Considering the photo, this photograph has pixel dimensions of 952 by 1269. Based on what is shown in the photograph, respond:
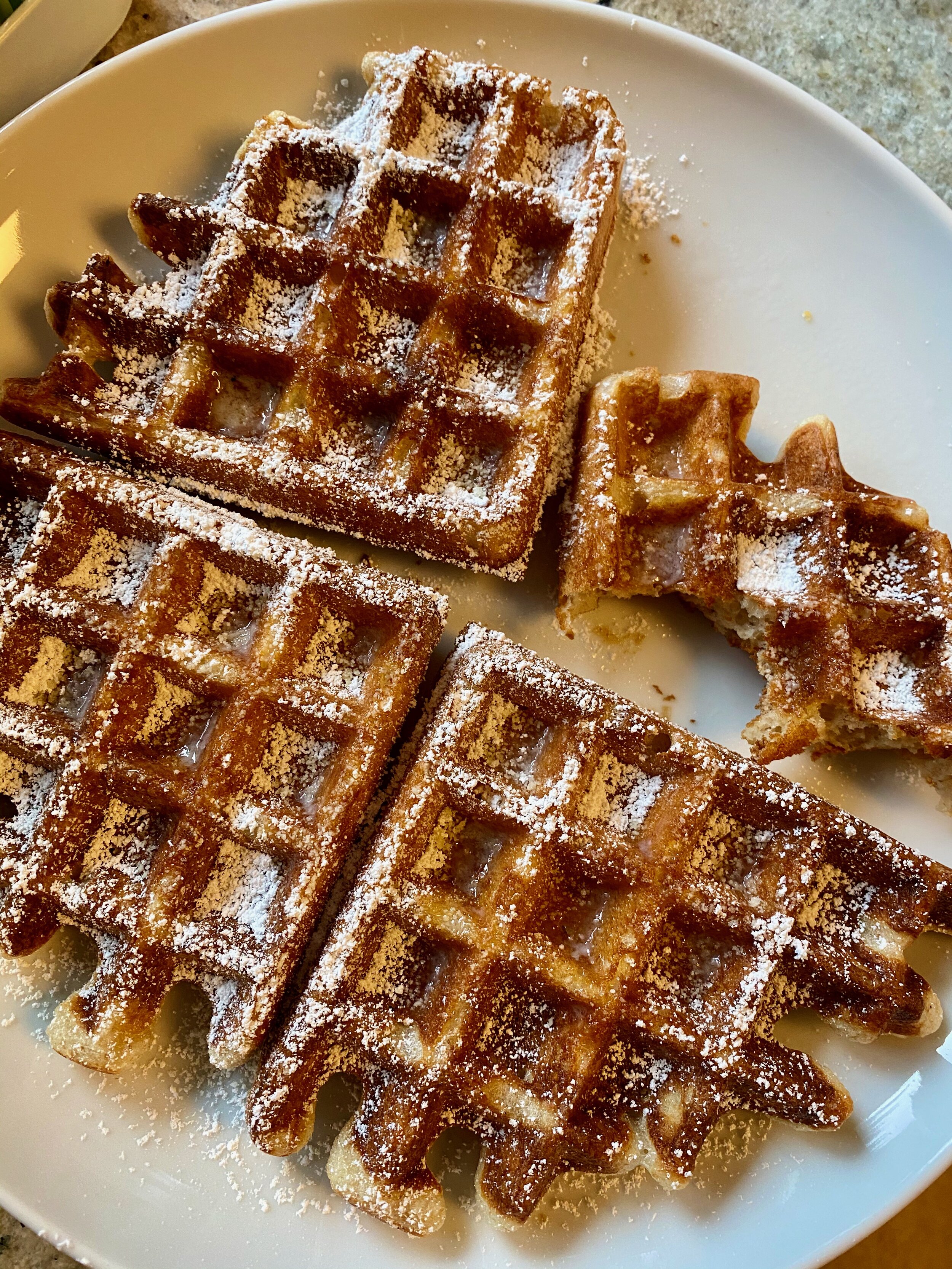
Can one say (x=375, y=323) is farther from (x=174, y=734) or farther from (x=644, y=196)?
(x=174, y=734)

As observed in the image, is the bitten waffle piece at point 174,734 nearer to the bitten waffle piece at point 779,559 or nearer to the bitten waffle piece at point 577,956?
the bitten waffle piece at point 577,956

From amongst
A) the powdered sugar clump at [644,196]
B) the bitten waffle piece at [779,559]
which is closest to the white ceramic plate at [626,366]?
the powdered sugar clump at [644,196]

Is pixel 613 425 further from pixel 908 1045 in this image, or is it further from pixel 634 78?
pixel 908 1045

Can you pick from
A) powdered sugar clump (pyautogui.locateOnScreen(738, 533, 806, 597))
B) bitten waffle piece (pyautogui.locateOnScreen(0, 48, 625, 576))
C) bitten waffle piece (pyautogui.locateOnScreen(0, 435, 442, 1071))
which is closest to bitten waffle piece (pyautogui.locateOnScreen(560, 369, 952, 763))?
powdered sugar clump (pyautogui.locateOnScreen(738, 533, 806, 597))

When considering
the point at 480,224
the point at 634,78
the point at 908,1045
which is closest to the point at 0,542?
the point at 480,224

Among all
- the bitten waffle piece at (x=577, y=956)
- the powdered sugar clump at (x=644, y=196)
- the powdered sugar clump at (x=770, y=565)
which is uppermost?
the powdered sugar clump at (x=644, y=196)

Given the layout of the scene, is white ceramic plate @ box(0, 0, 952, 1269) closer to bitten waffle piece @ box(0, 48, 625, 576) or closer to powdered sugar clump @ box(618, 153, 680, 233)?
powdered sugar clump @ box(618, 153, 680, 233)
